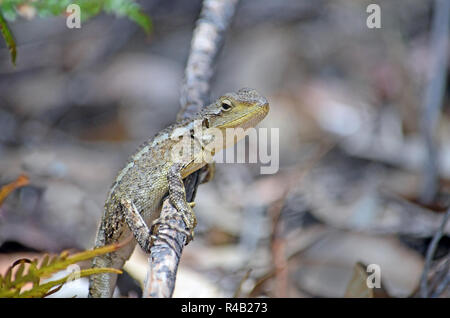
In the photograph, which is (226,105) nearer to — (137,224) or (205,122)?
(205,122)

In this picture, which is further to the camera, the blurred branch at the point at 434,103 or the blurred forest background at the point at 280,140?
the blurred branch at the point at 434,103

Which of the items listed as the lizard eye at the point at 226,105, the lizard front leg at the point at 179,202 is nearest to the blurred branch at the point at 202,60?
the lizard front leg at the point at 179,202

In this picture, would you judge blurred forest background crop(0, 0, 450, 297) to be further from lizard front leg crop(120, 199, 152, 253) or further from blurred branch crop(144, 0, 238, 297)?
blurred branch crop(144, 0, 238, 297)

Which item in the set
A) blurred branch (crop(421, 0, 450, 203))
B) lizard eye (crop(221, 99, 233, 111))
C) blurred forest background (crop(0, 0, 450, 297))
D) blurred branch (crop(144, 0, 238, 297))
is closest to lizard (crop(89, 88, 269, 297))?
lizard eye (crop(221, 99, 233, 111))

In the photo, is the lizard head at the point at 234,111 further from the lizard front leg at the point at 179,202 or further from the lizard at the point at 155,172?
the lizard front leg at the point at 179,202

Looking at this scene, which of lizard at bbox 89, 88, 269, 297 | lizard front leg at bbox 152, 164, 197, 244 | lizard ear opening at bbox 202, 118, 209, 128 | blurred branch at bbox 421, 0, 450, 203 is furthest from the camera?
blurred branch at bbox 421, 0, 450, 203
